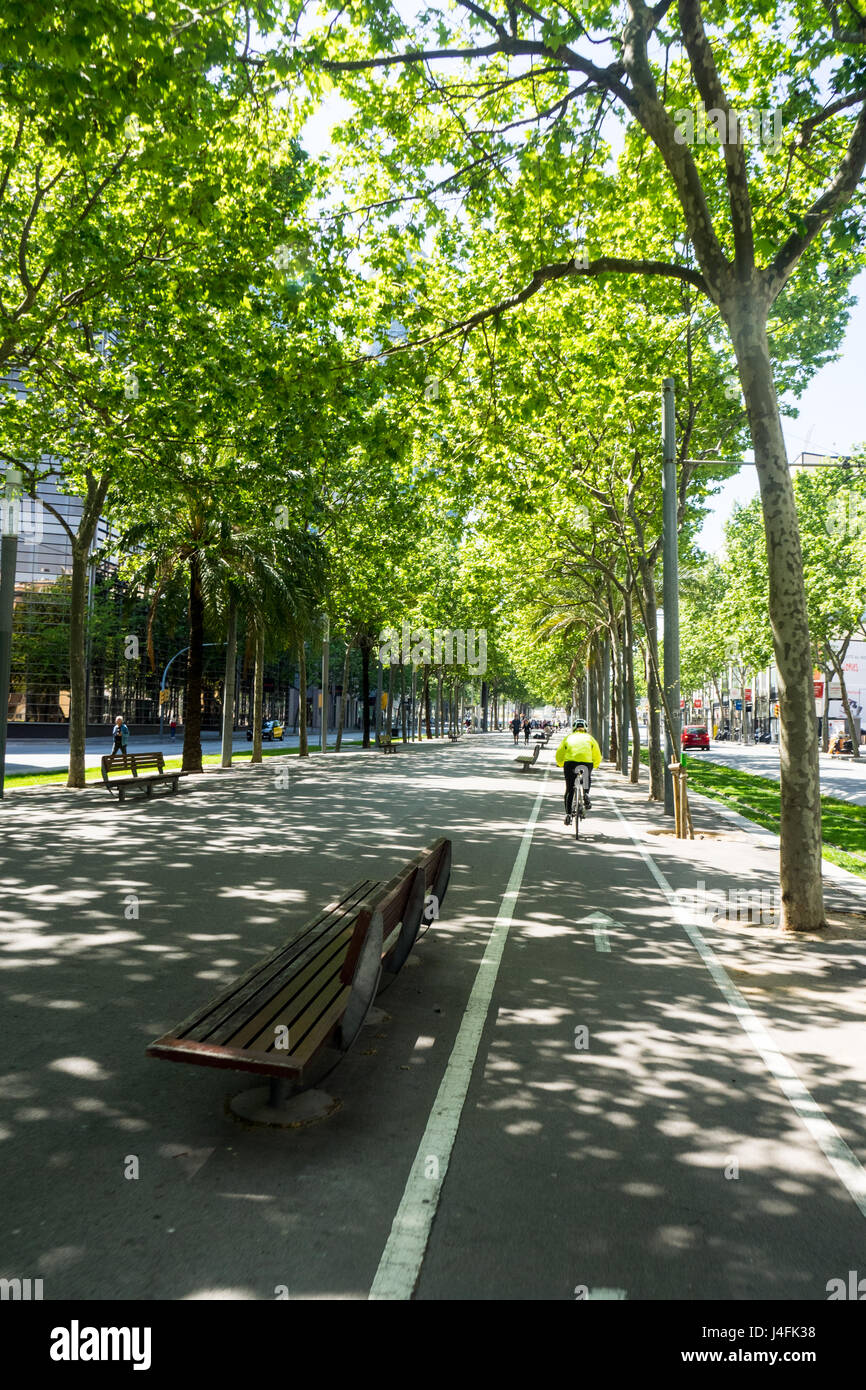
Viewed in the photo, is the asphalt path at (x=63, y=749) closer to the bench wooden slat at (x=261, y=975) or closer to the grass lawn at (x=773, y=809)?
the grass lawn at (x=773, y=809)

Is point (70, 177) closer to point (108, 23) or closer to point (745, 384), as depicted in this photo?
point (108, 23)

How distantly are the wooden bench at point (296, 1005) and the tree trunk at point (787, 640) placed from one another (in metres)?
4.20

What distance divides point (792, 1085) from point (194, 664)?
2337cm

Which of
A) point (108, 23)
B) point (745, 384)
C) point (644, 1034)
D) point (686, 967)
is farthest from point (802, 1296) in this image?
point (108, 23)

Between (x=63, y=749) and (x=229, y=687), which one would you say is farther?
(x=63, y=749)

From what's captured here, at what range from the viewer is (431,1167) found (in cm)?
381

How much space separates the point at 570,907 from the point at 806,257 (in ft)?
33.4

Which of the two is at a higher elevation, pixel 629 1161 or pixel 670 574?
pixel 670 574

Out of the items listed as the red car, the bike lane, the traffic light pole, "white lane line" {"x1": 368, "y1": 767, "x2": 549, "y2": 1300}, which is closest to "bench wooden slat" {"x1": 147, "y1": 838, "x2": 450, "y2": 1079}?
"white lane line" {"x1": 368, "y1": 767, "x2": 549, "y2": 1300}

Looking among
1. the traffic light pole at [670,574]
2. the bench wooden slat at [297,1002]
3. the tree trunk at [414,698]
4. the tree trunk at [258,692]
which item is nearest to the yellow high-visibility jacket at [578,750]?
the traffic light pole at [670,574]

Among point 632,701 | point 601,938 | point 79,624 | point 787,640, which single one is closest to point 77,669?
point 79,624

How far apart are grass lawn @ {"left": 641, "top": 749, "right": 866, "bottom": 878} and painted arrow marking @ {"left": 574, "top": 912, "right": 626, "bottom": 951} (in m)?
4.29

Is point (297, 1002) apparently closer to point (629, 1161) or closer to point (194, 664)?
point (629, 1161)

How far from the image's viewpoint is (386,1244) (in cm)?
322
